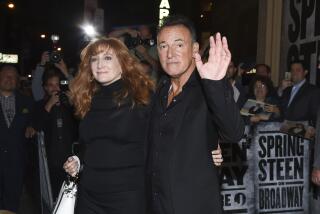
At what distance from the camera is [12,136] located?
6.63 meters

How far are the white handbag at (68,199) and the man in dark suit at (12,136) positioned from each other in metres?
3.24

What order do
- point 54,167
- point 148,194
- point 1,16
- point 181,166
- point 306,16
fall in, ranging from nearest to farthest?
point 181,166, point 148,194, point 54,167, point 306,16, point 1,16

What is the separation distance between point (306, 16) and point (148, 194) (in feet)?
27.0

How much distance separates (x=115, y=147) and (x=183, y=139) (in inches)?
29.6

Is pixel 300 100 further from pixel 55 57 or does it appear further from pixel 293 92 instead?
pixel 55 57

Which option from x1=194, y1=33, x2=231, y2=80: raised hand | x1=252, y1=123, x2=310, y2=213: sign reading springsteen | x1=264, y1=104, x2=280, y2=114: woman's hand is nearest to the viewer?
x1=194, y1=33, x2=231, y2=80: raised hand

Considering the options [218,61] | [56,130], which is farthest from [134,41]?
[218,61]

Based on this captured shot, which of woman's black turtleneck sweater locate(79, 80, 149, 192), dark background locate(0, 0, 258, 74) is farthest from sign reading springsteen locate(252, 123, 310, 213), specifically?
woman's black turtleneck sweater locate(79, 80, 149, 192)

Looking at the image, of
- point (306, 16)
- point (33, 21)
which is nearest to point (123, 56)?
point (306, 16)

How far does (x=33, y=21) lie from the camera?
56.6 metres

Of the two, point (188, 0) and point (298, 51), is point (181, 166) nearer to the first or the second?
point (298, 51)

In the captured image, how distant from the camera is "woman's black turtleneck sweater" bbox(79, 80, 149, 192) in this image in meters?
3.26

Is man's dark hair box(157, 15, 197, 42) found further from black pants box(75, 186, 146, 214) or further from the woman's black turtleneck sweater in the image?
black pants box(75, 186, 146, 214)

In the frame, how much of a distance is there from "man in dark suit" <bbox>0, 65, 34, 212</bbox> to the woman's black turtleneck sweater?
3.57 m
